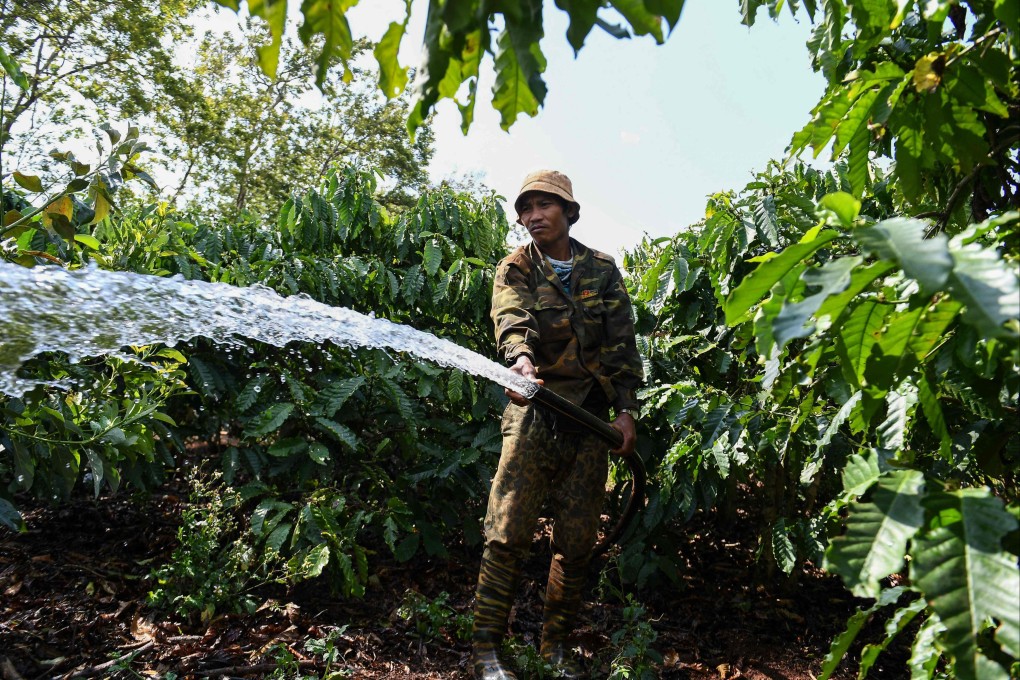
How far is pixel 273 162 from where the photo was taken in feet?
85.5

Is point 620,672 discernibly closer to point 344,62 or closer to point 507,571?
point 507,571

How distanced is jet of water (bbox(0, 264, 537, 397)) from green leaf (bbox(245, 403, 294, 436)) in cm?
35

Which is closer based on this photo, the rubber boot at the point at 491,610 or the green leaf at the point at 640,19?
the green leaf at the point at 640,19

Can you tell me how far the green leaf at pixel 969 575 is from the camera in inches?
33.6

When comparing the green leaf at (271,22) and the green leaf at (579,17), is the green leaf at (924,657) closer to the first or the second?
the green leaf at (579,17)

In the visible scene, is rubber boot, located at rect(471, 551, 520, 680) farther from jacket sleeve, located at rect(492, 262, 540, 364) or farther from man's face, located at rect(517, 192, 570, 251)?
man's face, located at rect(517, 192, 570, 251)

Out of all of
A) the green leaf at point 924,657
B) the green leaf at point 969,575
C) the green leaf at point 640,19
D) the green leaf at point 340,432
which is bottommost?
the green leaf at point 924,657

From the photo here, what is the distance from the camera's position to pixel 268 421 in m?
3.45

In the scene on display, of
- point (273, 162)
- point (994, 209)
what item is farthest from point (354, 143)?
point (994, 209)

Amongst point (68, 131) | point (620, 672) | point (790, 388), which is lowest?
point (620, 672)

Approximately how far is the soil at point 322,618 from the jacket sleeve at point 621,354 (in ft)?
3.40

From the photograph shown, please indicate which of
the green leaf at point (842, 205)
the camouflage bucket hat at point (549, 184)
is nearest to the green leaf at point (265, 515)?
the camouflage bucket hat at point (549, 184)

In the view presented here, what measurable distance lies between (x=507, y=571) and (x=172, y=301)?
1.67m

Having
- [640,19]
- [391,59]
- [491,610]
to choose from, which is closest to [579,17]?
[640,19]
